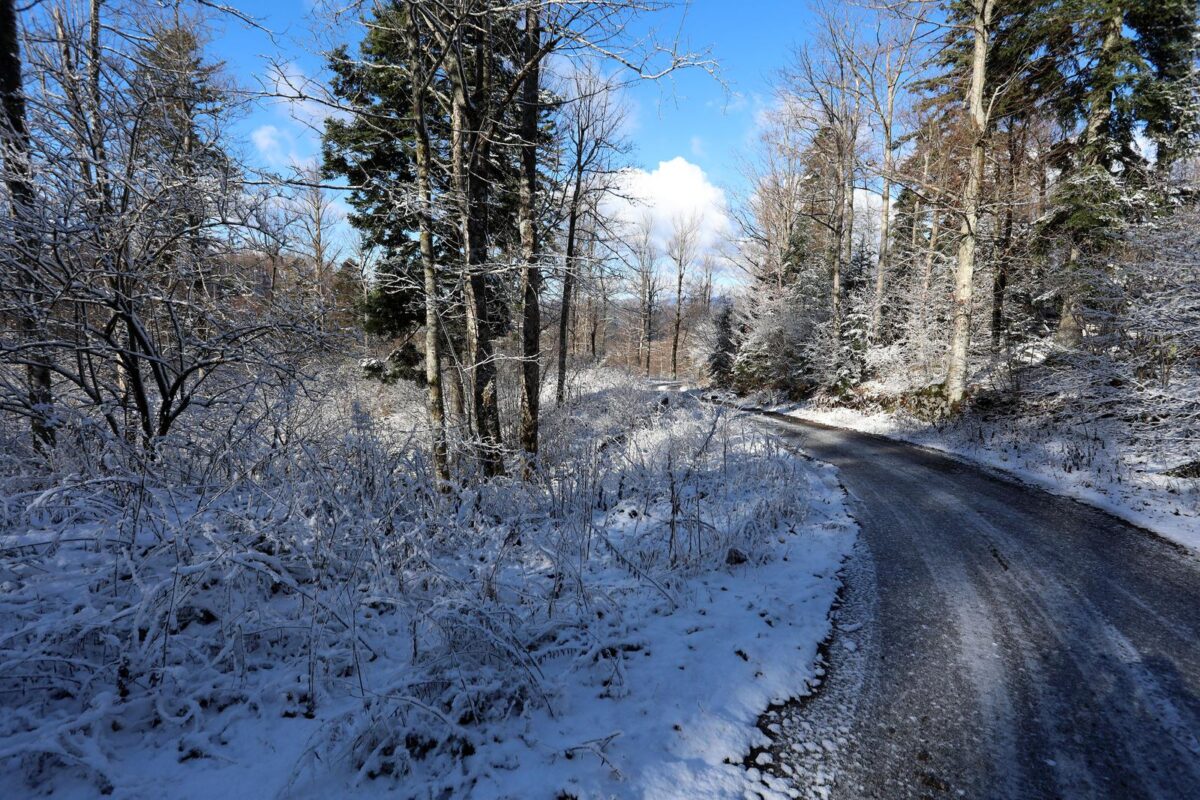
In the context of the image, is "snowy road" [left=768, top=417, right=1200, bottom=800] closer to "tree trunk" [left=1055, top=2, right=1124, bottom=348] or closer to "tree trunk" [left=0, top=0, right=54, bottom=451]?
"tree trunk" [left=0, top=0, right=54, bottom=451]

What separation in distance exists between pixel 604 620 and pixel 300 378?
139 inches

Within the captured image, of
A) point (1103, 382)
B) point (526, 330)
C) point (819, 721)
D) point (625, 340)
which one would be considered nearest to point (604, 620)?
point (819, 721)

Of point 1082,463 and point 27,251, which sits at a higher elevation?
point 27,251

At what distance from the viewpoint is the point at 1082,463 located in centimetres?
770

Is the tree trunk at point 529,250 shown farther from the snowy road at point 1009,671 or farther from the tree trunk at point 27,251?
the snowy road at point 1009,671

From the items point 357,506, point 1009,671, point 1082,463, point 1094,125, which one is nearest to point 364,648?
point 357,506

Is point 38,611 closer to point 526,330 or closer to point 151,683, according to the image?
point 151,683

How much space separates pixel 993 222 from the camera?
1557cm

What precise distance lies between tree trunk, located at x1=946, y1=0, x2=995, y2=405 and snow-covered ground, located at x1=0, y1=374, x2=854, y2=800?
10489mm

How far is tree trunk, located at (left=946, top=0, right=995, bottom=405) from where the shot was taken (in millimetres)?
11805

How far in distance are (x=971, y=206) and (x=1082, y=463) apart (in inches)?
282

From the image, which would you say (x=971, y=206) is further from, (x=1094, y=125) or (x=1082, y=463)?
(x=1082, y=463)

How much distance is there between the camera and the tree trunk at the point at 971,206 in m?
11.8

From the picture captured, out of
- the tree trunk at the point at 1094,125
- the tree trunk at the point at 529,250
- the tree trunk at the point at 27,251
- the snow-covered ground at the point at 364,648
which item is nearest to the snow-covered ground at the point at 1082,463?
the tree trunk at the point at 1094,125
